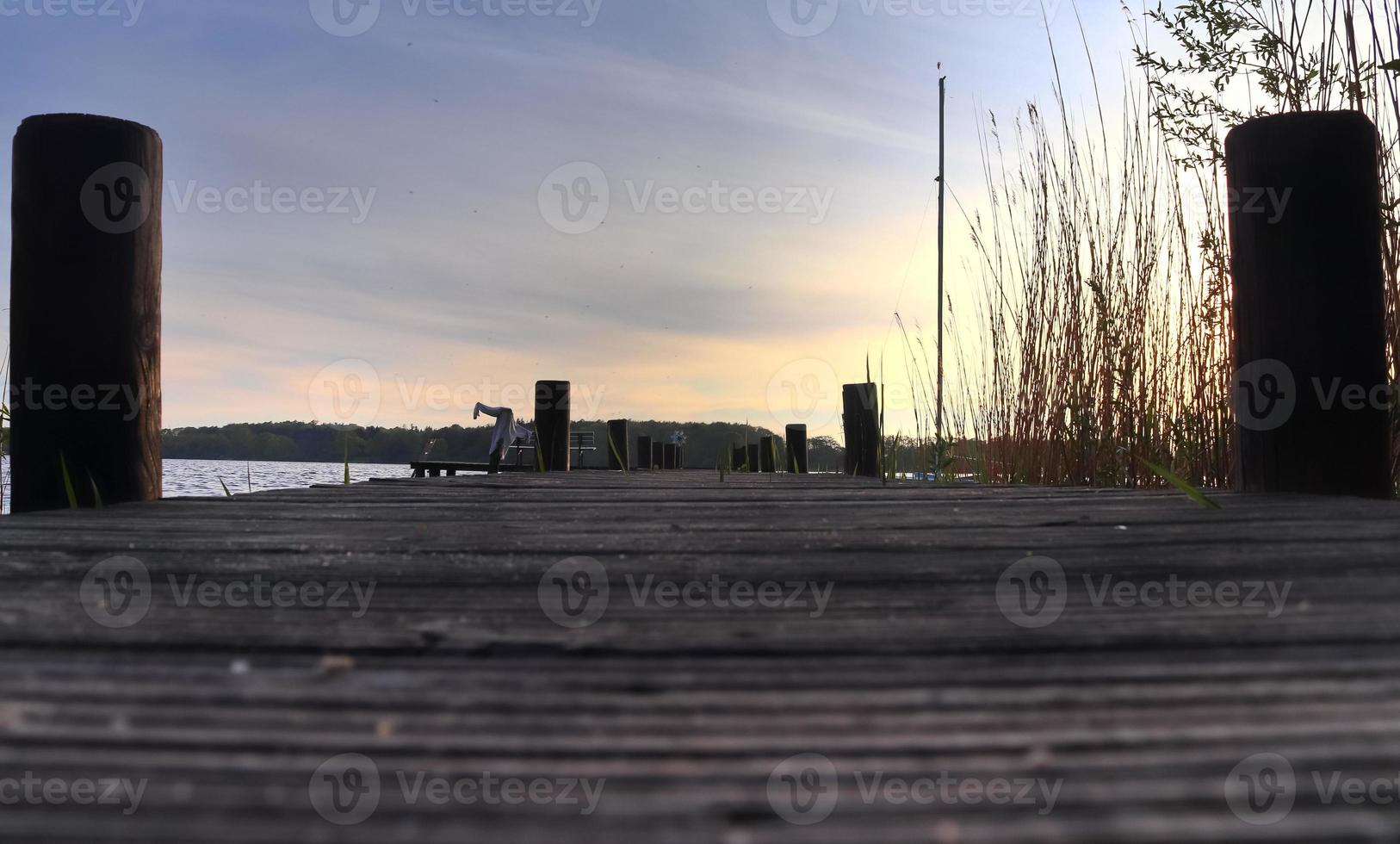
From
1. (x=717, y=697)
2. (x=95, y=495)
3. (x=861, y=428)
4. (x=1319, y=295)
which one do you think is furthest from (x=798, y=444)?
(x=717, y=697)

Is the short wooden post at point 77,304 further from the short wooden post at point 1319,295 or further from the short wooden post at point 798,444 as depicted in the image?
the short wooden post at point 798,444

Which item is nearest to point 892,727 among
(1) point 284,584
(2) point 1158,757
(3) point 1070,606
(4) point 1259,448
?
(2) point 1158,757

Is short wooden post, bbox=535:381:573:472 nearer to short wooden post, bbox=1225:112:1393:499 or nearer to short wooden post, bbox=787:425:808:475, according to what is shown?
short wooden post, bbox=787:425:808:475

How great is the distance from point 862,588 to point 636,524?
67cm

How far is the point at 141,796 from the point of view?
1.57 feet

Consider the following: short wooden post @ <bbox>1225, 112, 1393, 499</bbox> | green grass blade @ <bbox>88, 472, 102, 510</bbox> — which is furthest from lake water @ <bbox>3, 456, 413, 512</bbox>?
short wooden post @ <bbox>1225, 112, 1393, 499</bbox>

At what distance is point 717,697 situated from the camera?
Answer: 24.0 inches

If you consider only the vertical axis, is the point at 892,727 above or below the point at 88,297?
below

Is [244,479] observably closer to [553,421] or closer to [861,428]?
[553,421]

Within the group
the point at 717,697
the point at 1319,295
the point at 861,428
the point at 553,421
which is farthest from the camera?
the point at 553,421

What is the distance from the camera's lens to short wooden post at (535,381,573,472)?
5.46 metres

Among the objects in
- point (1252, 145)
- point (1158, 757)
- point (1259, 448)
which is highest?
point (1252, 145)

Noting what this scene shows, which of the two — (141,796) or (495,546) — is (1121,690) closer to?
(141,796)

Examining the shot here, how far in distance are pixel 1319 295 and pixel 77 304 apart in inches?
100
